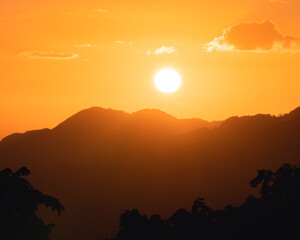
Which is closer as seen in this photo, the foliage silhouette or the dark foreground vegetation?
the foliage silhouette

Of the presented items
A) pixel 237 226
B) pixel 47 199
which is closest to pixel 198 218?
pixel 237 226

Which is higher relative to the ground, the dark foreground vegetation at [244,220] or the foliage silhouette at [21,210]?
the foliage silhouette at [21,210]

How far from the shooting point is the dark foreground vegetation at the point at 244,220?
71.0 ft

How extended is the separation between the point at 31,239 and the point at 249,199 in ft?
32.3

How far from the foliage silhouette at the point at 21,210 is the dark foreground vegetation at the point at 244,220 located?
18.0 ft

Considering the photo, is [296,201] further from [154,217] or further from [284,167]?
[154,217]

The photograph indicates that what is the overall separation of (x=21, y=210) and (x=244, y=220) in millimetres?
9219

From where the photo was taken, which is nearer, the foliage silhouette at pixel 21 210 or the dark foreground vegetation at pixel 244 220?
the foliage silhouette at pixel 21 210

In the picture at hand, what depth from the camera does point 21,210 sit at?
18016 mm

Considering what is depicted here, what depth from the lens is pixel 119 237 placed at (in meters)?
23.0

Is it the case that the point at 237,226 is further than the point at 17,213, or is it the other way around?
the point at 237,226

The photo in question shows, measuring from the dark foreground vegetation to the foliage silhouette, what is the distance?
5.48m

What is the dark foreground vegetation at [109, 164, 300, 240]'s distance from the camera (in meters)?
21.6

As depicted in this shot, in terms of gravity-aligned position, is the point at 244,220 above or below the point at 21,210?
below
